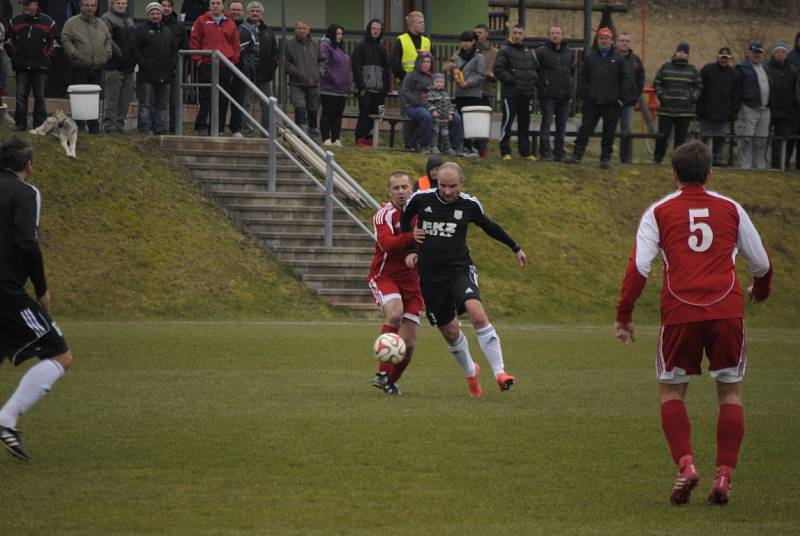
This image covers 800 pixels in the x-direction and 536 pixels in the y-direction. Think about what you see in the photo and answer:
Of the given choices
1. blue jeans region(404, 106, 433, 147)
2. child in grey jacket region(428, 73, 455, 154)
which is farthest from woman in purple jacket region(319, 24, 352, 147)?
child in grey jacket region(428, 73, 455, 154)

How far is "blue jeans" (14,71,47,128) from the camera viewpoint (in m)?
22.6

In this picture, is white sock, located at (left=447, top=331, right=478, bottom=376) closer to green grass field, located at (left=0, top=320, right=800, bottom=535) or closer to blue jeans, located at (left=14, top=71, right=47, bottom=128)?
green grass field, located at (left=0, top=320, right=800, bottom=535)

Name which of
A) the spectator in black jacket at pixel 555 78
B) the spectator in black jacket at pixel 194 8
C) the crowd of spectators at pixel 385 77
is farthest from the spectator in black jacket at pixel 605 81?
the spectator in black jacket at pixel 194 8

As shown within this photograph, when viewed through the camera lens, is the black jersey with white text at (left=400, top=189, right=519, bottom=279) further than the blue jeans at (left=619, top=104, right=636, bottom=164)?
No

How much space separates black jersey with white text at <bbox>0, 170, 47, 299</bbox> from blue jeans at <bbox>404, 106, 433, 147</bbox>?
16576mm

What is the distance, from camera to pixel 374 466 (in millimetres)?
8719

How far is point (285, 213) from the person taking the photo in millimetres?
22750

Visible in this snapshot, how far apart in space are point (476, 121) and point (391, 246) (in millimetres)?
13563

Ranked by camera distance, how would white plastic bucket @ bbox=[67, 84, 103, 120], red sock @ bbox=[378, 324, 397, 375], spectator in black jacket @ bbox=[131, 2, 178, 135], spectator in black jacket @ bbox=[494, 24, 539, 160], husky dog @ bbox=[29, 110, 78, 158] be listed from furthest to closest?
spectator in black jacket @ bbox=[494, 24, 539, 160] < spectator in black jacket @ bbox=[131, 2, 178, 135] < white plastic bucket @ bbox=[67, 84, 103, 120] < husky dog @ bbox=[29, 110, 78, 158] < red sock @ bbox=[378, 324, 397, 375]

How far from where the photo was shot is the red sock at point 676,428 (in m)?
7.80

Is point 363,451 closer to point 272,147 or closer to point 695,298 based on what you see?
point 695,298

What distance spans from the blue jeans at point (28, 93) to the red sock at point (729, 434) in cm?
1690

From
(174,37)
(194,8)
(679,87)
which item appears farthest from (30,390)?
(679,87)

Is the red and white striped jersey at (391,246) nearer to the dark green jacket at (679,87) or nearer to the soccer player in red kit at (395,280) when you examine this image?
the soccer player in red kit at (395,280)
